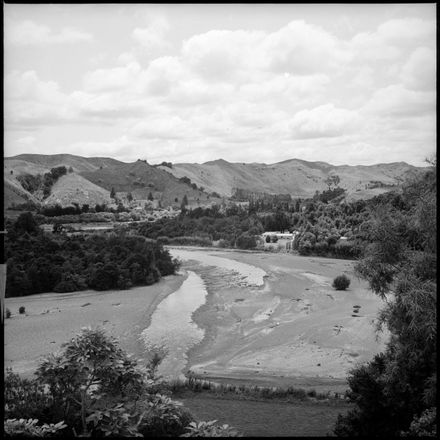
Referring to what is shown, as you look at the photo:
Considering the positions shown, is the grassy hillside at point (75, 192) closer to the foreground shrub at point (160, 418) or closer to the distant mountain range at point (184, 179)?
the distant mountain range at point (184, 179)

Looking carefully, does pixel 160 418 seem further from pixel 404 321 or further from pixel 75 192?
pixel 75 192

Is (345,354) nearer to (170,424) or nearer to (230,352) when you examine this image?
(230,352)

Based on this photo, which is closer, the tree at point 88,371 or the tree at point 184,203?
the tree at point 88,371

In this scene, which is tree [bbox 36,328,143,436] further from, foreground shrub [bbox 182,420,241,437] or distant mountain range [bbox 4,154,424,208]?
distant mountain range [bbox 4,154,424,208]

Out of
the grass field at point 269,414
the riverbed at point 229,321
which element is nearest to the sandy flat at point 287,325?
the riverbed at point 229,321

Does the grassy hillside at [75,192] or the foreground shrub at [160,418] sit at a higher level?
the grassy hillside at [75,192]

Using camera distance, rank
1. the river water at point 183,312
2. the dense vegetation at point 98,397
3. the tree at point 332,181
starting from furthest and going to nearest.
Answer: the tree at point 332,181
the river water at point 183,312
the dense vegetation at point 98,397

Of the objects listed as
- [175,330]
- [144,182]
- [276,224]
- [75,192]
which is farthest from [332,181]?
[75,192]

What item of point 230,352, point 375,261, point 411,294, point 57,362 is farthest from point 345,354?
point 57,362

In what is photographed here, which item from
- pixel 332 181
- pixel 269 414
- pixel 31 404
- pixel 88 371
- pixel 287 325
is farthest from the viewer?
pixel 287 325
